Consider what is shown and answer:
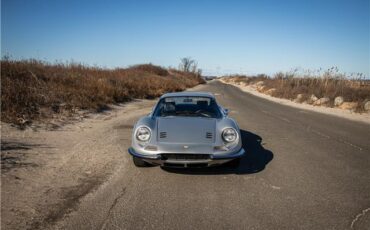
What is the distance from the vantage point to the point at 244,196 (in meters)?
4.01

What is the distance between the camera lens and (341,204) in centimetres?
383

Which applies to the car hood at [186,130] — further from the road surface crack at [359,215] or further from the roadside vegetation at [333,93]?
the roadside vegetation at [333,93]

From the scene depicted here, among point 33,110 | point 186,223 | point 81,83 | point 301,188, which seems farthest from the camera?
point 81,83

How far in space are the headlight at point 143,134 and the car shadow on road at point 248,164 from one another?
2.23 ft

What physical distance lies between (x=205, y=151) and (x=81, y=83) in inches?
435

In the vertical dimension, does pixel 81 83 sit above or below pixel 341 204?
above

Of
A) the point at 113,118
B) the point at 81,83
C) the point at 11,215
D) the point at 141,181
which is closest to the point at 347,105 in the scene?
the point at 113,118

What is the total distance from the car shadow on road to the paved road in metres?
0.02

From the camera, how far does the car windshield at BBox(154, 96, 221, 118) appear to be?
5711 millimetres

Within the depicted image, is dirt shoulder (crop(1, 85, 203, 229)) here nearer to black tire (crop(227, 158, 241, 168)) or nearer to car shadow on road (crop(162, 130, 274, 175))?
car shadow on road (crop(162, 130, 274, 175))

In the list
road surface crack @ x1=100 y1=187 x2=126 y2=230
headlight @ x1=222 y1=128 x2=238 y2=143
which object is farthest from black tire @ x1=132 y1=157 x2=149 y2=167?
headlight @ x1=222 y1=128 x2=238 y2=143

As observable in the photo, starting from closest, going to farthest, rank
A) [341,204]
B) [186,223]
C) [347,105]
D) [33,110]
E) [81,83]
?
1. [186,223]
2. [341,204]
3. [33,110]
4. [81,83]
5. [347,105]

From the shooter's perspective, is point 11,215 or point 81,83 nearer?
point 11,215

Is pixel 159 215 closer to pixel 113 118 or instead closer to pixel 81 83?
pixel 113 118
